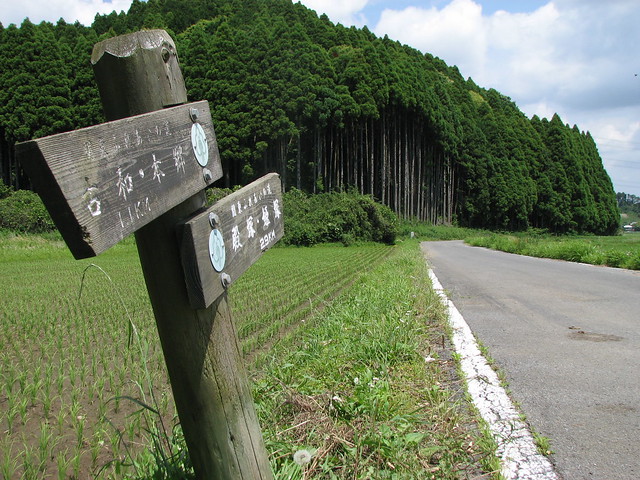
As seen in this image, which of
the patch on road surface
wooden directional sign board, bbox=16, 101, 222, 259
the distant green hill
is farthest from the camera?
the distant green hill

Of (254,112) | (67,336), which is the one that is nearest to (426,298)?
(67,336)

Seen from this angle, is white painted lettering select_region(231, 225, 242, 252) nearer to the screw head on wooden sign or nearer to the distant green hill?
the screw head on wooden sign

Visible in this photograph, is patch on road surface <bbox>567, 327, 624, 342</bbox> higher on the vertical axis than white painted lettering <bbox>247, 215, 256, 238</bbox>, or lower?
lower

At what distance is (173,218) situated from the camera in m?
1.40

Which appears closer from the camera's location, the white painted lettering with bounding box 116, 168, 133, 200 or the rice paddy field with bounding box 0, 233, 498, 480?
the white painted lettering with bounding box 116, 168, 133, 200

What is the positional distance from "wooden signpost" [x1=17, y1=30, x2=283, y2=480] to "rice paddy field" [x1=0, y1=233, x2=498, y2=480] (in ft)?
1.07

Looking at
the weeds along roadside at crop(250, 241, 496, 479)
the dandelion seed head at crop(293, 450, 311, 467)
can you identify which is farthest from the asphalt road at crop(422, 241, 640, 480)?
the dandelion seed head at crop(293, 450, 311, 467)

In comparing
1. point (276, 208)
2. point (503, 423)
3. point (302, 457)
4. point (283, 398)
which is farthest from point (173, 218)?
point (503, 423)

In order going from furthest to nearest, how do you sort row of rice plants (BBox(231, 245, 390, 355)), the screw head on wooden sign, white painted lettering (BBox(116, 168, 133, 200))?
row of rice plants (BBox(231, 245, 390, 355)), the screw head on wooden sign, white painted lettering (BBox(116, 168, 133, 200))

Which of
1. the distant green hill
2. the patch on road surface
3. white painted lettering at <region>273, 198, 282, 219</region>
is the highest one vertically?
white painted lettering at <region>273, 198, 282, 219</region>

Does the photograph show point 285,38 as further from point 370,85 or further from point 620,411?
point 620,411

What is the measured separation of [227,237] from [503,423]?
1758mm

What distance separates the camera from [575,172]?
5450cm

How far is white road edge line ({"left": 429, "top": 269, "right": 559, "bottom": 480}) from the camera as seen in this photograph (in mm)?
2027
